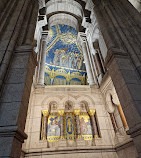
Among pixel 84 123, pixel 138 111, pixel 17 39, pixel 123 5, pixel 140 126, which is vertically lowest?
pixel 140 126

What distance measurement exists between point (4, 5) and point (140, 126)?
6424 millimetres

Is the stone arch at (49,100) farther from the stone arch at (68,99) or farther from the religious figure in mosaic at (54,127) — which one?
the religious figure in mosaic at (54,127)

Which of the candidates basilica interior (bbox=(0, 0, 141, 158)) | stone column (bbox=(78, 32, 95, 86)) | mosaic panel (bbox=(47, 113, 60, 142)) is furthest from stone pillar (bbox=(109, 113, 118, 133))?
mosaic panel (bbox=(47, 113, 60, 142))

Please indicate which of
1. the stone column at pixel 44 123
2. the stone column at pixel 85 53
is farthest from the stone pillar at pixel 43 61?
the stone column at pixel 85 53

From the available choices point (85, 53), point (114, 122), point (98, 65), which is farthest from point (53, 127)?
point (85, 53)

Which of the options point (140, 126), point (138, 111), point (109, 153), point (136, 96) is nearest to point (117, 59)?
point (136, 96)

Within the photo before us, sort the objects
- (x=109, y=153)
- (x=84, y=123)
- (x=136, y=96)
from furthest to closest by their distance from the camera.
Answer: (x=84, y=123)
(x=109, y=153)
(x=136, y=96)

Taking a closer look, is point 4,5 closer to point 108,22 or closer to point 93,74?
point 108,22

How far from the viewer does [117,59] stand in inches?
162

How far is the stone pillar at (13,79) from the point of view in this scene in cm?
243

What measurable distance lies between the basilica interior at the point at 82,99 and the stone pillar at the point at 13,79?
1 cm

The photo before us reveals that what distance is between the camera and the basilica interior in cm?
306

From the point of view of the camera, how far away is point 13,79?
10.9ft

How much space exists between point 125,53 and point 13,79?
362cm
